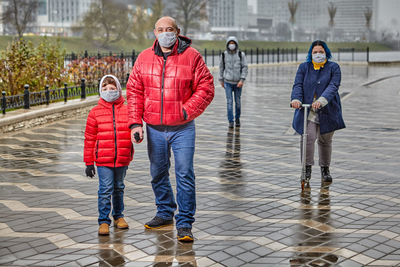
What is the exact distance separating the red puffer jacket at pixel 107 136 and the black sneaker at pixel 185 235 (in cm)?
77

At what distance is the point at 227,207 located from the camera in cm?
668

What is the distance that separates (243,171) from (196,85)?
3.05 m

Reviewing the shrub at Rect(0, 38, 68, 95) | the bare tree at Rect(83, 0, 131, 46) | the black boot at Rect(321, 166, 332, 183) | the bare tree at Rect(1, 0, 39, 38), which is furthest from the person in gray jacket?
the bare tree at Rect(83, 0, 131, 46)

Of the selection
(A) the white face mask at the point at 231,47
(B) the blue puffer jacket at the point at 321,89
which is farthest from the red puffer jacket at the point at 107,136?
(A) the white face mask at the point at 231,47

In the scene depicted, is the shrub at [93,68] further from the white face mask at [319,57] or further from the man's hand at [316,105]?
the man's hand at [316,105]

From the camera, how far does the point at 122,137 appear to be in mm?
5750

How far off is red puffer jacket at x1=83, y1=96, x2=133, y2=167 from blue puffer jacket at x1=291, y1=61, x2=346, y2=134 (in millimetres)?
2493

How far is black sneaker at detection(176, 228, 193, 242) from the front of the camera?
18.1ft

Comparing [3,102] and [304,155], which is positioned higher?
[3,102]

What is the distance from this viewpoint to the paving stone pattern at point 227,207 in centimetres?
521

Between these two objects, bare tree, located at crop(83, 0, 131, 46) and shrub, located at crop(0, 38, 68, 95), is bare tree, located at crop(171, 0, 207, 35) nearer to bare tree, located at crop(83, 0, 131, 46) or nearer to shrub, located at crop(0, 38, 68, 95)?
bare tree, located at crop(83, 0, 131, 46)

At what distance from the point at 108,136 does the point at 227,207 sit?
159 cm

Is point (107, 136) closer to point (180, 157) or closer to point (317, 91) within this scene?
point (180, 157)

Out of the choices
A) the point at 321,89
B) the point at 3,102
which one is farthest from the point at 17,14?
the point at 321,89
